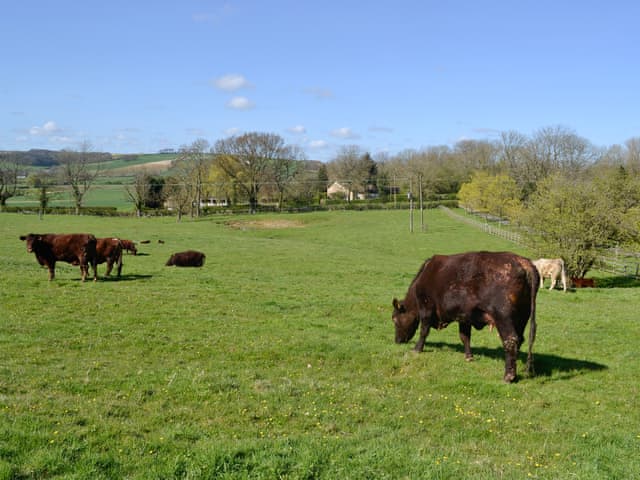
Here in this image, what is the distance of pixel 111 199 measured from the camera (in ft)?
470

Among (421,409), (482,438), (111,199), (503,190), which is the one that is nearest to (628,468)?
(482,438)

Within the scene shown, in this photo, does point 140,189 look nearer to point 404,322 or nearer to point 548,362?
point 404,322

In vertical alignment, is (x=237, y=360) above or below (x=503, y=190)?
below

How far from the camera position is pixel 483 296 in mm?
10641

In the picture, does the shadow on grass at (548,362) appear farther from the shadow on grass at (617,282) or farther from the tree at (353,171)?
the tree at (353,171)

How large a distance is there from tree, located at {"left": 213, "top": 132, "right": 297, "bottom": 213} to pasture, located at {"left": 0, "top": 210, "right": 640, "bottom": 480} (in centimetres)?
9148

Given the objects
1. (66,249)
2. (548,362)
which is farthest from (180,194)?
(548,362)

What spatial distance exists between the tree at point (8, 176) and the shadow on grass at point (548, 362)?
105168 millimetres

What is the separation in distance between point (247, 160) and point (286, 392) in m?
106

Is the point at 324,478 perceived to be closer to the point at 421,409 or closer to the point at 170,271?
the point at 421,409

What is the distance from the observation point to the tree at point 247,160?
364 feet

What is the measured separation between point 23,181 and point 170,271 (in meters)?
116

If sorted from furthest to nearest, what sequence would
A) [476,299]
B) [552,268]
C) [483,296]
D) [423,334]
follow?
[552,268] < [423,334] < [476,299] < [483,296]

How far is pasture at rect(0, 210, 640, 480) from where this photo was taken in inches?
253
